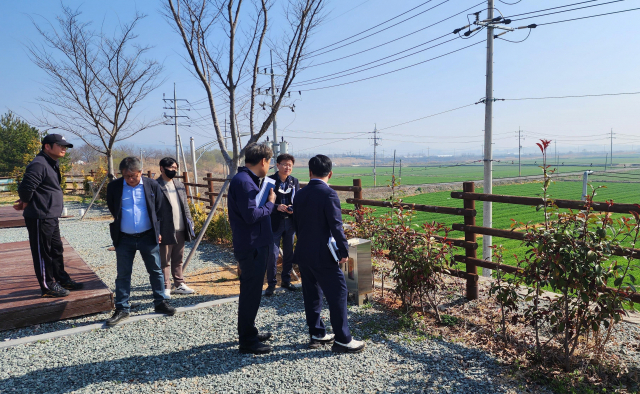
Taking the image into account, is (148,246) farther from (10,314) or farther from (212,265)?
(212,265)

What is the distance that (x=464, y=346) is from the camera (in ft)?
11.5

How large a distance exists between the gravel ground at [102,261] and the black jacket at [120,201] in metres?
1.10

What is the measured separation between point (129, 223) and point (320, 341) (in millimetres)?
2275

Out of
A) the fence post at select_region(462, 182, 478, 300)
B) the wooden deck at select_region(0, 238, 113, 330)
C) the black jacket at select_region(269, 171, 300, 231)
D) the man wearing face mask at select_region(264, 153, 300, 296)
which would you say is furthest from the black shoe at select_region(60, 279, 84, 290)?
the fence post at select_region(462, 182, 478, 300)

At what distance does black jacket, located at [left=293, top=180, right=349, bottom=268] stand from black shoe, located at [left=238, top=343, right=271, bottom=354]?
Answer: 2.68 ft

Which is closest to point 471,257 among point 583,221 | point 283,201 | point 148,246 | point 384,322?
point 384,322

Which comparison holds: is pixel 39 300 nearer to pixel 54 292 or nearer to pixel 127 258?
pixel 54 292

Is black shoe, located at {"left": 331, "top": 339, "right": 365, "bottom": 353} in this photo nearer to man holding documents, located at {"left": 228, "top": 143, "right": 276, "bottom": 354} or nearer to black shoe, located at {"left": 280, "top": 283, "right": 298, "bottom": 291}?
man holding documents, located at {"left": 228, "top": 143, "right": 276, "bottom": 354}

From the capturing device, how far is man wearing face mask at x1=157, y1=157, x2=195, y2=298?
4.86 metres

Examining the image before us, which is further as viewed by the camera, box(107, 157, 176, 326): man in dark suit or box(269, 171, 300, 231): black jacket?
box(269, 171, 300, 231): black jacket

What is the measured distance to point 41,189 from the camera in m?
4.21

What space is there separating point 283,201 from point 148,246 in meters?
1.65

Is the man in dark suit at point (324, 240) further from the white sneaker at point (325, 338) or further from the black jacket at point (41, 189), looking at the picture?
the black jacket at point (41, 189)

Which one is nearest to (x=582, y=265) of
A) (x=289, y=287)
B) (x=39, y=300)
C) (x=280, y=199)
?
(x=280, y=199)
